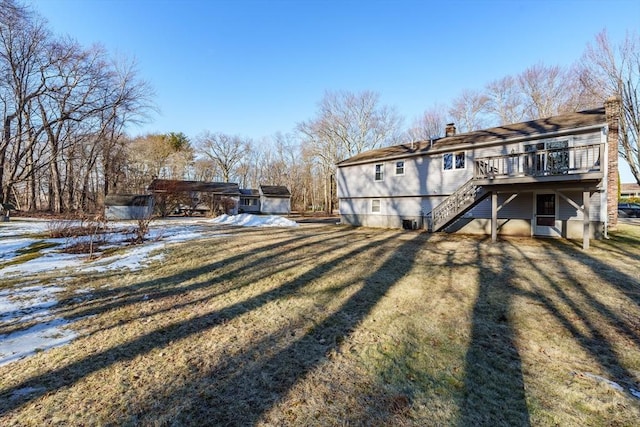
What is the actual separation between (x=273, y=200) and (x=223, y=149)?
21252mm

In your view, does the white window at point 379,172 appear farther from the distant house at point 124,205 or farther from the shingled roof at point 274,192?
the distant house at point 124,205

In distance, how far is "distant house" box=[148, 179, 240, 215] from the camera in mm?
29891

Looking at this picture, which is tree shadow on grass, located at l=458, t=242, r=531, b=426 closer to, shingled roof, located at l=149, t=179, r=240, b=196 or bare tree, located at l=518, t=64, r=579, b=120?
shingled roof, located at l=149, t=179, r=240, b=196

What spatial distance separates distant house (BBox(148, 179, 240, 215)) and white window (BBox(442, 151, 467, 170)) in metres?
21.3

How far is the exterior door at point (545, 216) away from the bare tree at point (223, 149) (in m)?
48.0

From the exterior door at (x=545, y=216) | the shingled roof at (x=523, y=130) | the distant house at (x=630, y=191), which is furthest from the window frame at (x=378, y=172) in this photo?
the distant house at (x=630, y=191)

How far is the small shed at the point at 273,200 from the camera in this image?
124 ft

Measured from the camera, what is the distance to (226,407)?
9.41 feet

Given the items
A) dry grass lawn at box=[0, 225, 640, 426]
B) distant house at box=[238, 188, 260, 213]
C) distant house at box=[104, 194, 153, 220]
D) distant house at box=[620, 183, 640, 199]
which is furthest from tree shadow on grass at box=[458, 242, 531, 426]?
distant house at box=[620, 183, 640, 199]

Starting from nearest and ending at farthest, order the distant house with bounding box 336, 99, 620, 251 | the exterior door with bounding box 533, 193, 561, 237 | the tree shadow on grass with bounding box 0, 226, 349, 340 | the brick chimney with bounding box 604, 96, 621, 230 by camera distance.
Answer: the tree shadow on grass with bounding box 0, 226, 349, 340
the distant house with bounding box 336, 99, 620, 251
the exterior door with bounding box 533, 193, 561, 237
the brick chimney with bounding box 604, 96, 621, 230

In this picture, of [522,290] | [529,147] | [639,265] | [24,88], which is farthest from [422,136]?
[24,88]

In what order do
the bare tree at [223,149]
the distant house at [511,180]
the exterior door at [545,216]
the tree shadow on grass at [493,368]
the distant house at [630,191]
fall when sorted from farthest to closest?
1. the distant house at [630,191]
2. the bare tree at [223,149]
3. the exterior door at [545,216]
4. the distant house at [511,180]
5. the tree shadow on grass at [493,368]

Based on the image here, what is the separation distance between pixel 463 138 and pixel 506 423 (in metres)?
16.8

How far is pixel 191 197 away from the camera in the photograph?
109 ft
